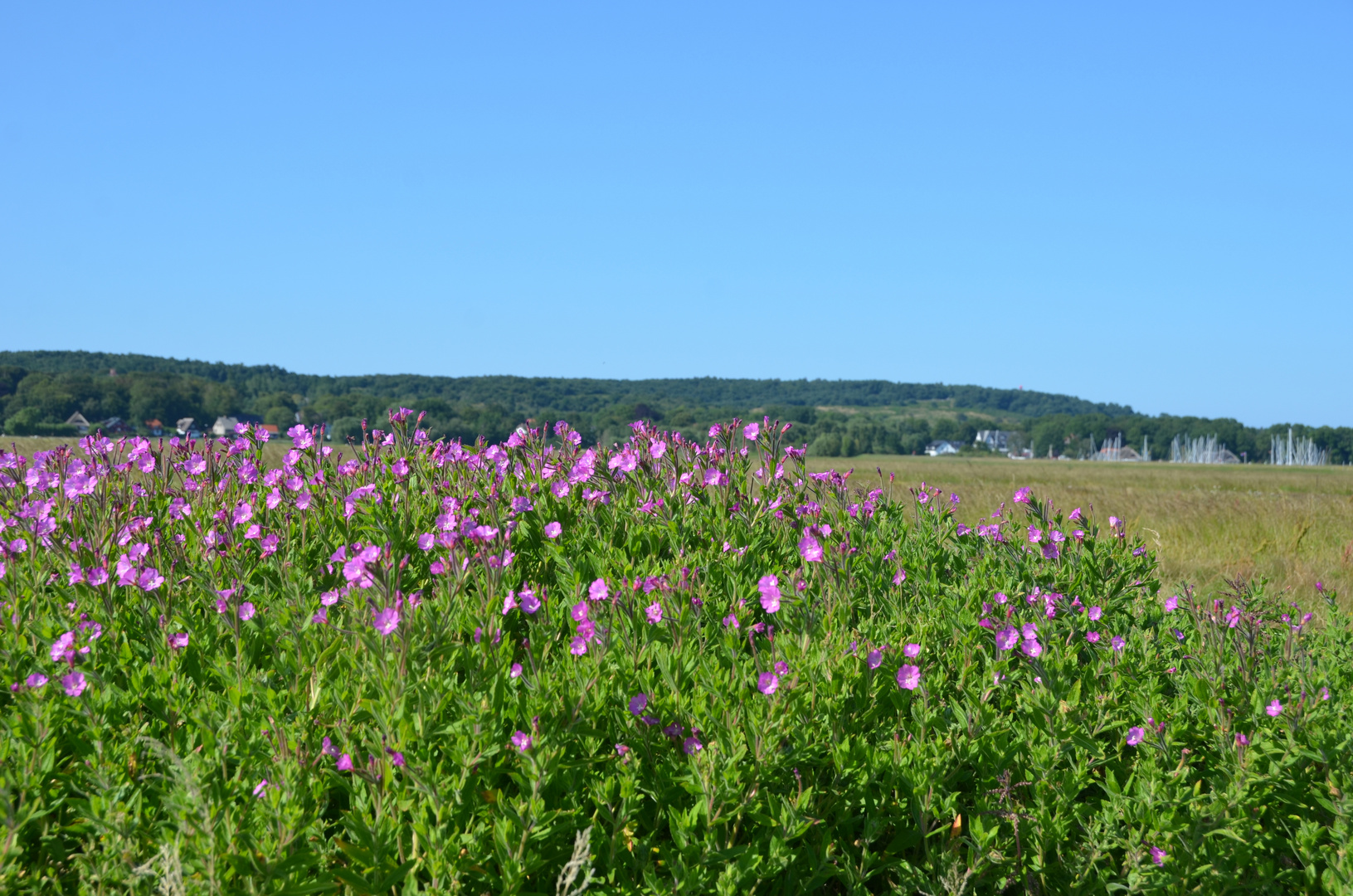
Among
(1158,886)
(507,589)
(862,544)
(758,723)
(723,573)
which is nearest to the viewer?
(758,723)

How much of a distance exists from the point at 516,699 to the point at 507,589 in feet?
3.45

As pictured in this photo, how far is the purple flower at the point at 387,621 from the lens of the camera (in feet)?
8.08

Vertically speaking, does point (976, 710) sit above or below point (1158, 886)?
above

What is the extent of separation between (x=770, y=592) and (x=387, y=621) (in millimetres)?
1466

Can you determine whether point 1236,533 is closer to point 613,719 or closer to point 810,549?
point 810,549

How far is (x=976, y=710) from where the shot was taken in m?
2.84

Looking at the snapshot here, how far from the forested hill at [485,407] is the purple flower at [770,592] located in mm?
1973

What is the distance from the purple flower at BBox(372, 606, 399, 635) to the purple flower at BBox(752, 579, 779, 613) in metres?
1.39

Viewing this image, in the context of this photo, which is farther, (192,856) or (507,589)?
(507,589)

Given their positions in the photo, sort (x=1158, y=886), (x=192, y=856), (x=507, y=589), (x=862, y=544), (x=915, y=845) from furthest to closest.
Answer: (x=862, y=544), (x=507, y=589), (x=915, y=845), (x=1158, y=886), (x=192, y=856)

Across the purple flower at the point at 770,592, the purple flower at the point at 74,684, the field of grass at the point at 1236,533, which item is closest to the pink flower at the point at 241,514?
the purple flower at the point at 74,684

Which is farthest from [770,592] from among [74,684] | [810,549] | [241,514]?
[241,514]


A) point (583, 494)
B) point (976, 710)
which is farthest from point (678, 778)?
point (583, 494)

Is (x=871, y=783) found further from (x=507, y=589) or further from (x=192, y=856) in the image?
(x=192, y=856)
